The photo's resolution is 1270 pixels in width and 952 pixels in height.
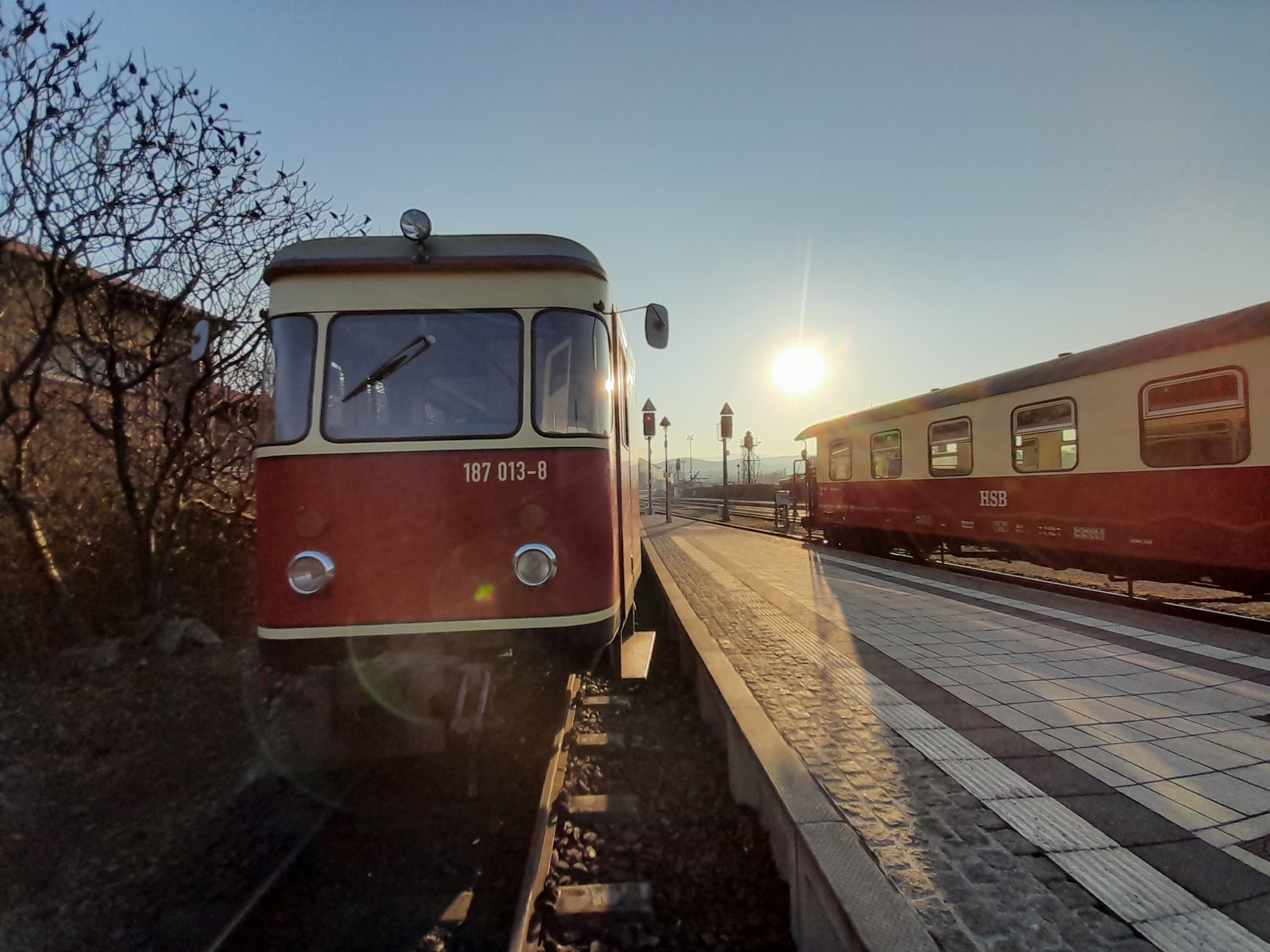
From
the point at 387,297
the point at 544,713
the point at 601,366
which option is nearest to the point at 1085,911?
the point at 601,366

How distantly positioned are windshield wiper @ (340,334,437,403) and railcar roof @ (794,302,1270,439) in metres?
7.98

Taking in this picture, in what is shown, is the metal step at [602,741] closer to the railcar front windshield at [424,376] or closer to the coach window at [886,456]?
the railcar front windshield at [424,376]

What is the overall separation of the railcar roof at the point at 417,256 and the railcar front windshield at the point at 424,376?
0.28 m

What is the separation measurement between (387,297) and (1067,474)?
8.95m

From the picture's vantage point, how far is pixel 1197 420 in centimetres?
752

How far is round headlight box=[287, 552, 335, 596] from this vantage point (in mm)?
3746

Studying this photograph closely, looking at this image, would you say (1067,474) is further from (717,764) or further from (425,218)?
(425,218)

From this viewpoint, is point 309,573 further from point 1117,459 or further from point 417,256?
point 1117,459

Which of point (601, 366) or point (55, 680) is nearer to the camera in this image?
point (601, 366)

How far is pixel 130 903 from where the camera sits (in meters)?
3.13

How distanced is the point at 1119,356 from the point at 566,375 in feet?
25.6

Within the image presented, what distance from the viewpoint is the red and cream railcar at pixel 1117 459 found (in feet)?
23.0

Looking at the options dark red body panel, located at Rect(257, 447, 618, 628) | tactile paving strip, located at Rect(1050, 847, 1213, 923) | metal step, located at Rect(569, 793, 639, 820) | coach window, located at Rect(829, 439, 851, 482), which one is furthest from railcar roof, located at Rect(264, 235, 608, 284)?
coach window, located at Rect(829, 439, 851, 482)

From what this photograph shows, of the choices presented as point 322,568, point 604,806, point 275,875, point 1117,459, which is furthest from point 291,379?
point 1117,459
